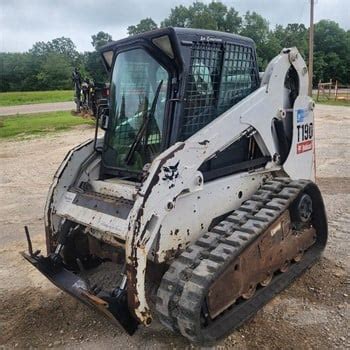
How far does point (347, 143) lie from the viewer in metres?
12.1

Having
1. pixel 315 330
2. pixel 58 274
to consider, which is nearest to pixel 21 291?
pixel 58 274

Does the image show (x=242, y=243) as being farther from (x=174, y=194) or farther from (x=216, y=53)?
(x=216, y=53)

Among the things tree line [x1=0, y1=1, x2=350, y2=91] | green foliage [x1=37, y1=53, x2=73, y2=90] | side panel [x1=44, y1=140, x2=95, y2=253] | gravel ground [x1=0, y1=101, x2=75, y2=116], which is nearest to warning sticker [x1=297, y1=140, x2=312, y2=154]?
side panel [x1=44, y1=140, x2=95, y2=253]

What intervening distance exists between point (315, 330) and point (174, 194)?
158 cm

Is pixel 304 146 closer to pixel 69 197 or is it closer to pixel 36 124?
pixel 69 197

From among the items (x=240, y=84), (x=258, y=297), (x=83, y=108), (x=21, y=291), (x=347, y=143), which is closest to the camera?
(x=258, y=297)

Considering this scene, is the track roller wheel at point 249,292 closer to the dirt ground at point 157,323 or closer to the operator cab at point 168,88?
the dirt ground at point 157,323

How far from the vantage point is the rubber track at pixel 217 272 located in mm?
2910

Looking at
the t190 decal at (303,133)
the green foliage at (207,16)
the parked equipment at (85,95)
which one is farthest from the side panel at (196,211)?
the green foliage at (207,16)

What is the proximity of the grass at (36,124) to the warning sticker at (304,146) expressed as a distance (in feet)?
44.4

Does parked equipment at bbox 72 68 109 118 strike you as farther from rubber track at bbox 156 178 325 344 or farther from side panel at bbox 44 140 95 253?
rubber track at bbox 156 178 325 344

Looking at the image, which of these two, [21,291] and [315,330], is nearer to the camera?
[315,330]

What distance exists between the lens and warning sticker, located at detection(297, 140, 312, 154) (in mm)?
4594

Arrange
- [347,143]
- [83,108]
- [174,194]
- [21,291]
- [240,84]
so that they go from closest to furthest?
[174,194] → [240,84] → [21,291] → [347,143] → [83,108]
